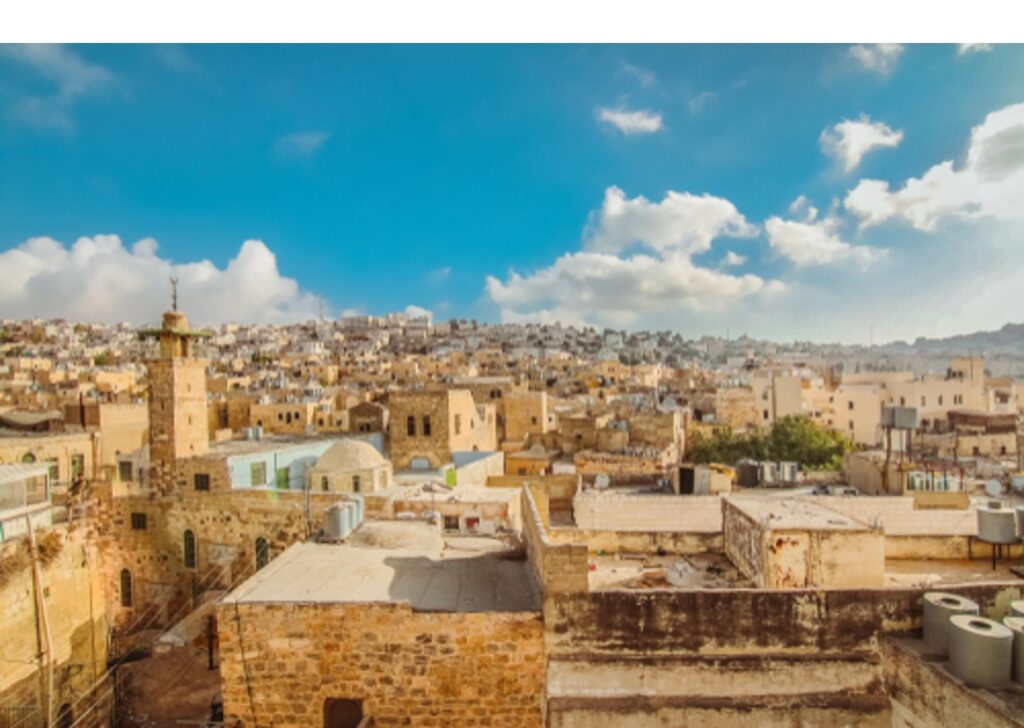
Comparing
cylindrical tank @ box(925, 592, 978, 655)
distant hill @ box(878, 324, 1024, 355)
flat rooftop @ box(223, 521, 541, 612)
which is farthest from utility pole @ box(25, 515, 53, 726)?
distant hill @ box(878, 324, 1024, 355)

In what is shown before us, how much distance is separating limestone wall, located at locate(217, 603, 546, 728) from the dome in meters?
7.24

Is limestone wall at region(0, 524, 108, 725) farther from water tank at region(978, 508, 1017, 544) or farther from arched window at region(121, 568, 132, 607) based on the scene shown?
water tank at region(978, 508, 1017, 544)

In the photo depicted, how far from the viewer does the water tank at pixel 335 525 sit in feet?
22.0

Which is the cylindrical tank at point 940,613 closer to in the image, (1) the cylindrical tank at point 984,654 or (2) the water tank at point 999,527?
(1) the cylindrical tank at point 984,654

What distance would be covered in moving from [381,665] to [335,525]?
2.20m

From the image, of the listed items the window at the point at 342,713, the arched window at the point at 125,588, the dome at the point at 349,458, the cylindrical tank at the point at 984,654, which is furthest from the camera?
the dome at the point at 349,458

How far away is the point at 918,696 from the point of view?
13.0 ft

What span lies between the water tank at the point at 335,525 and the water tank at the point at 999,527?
5.99 m

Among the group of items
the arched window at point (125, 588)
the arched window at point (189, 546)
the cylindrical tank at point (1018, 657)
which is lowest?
the arched window at point (125, 588)

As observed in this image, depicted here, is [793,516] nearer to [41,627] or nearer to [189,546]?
[41,627]

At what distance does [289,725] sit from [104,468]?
514 inches

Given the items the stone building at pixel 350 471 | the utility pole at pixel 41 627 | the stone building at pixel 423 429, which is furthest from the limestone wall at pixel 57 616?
the stone building at pixel 423 429

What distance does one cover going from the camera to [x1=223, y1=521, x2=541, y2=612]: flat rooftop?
498 cm

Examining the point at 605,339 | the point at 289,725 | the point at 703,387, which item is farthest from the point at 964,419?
the point at 605,339
